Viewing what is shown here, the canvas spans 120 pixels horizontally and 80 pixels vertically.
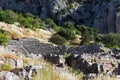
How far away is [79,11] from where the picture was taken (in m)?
127

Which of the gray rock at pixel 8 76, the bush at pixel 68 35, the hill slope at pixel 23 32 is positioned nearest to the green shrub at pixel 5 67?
the gray rock at pixel 8 76

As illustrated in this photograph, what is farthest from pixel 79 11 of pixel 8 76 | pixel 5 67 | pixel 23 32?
Result: pixel 8 76

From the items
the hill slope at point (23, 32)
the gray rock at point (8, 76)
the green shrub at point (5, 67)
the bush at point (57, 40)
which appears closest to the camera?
the gray rock at point (8, 76)

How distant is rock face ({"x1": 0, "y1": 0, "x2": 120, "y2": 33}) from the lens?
408 ft

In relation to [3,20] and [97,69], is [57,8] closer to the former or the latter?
[3,20]

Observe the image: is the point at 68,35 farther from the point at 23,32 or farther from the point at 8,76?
the point at 8,76

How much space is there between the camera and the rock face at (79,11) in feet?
408

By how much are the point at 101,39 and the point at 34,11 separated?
41.6 m

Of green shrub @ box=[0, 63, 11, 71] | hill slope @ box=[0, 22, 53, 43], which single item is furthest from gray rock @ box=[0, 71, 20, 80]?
hill slope @ box=[0, 22, 53, 43]

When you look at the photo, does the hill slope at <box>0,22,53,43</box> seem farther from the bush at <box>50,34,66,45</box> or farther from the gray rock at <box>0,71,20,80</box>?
the gray rock at <box>0,71,20,80</box>

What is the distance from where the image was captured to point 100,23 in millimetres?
125438

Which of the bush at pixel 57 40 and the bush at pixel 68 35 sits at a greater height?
the bush at pixel 68 35

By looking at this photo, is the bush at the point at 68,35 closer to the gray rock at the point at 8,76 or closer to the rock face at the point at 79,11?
the rock face at the point at 79,11

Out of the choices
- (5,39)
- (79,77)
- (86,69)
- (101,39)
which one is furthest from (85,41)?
(79,77)
